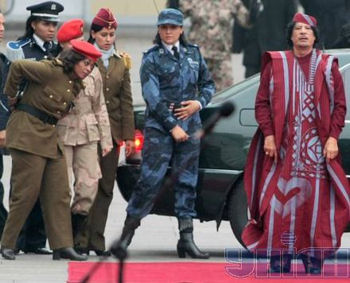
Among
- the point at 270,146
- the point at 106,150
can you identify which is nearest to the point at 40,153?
the point at 106,150

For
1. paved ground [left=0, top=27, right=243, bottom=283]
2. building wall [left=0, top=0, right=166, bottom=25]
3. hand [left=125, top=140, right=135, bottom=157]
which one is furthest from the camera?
building wall [left=0, top=0, right=166, bottom=25]

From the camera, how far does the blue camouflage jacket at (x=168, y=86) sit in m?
14.0

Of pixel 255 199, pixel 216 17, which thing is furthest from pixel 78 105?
pixel 216 17

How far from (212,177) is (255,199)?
1060 mm

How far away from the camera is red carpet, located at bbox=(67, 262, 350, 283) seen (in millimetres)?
12781

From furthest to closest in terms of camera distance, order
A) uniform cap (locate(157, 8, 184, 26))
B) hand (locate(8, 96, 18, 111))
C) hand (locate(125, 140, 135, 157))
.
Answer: hand (locate(125, 140, 135, 157))
uniform cap (locate(157, 8, 184, 26))
hand (locate(8, 96, 18, 111))

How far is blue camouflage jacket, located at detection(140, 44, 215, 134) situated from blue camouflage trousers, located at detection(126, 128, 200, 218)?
0.34 feet

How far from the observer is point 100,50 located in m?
14.3

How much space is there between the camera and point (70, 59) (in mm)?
13562

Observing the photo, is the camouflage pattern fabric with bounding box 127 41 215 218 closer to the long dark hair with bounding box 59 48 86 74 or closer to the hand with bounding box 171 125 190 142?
the hand with bounding box 171 125 190 142

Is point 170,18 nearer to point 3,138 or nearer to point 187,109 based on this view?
point 187,109

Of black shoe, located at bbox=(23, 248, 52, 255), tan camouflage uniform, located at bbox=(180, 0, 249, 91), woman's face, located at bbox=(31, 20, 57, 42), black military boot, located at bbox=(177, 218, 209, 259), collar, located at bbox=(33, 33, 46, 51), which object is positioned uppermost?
woman's face, located at bbox=(31, 20, 57, 42)

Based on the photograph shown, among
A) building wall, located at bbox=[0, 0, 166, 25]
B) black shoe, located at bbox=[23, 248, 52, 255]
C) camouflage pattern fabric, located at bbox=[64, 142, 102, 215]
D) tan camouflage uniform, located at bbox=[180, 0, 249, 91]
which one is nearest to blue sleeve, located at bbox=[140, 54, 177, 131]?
camouflage pattern fabric, located at bbox=[64, 142, 102, 215]

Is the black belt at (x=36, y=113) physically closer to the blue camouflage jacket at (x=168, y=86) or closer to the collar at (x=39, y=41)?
the collar at (x=39, y=41)
